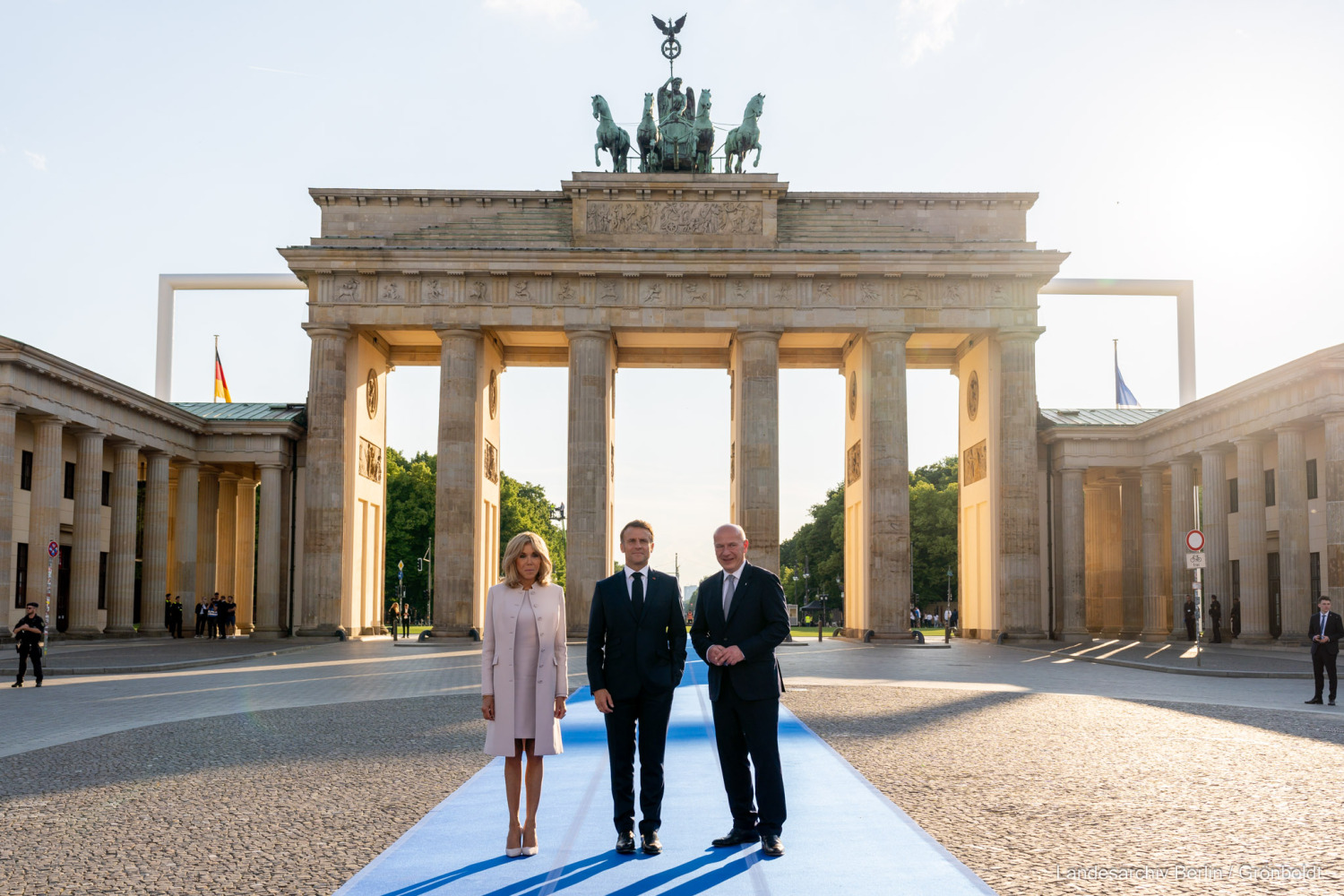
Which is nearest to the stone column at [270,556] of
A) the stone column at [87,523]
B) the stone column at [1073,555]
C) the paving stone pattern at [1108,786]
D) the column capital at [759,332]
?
the stone column at [87,523]

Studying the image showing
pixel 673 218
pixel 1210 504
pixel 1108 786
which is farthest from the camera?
pixel 673 218

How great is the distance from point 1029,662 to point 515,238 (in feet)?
78.7

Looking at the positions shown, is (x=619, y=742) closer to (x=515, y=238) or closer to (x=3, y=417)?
(x=3, y=417)

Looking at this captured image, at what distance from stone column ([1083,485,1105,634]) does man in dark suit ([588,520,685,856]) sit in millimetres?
44849

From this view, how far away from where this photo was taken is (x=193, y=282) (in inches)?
2411

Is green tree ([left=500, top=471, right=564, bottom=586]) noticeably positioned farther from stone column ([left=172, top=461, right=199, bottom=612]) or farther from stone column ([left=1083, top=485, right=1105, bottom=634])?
stone column ([left=1083, top=485, right=1105, bottom=634])

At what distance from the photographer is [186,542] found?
4869cm

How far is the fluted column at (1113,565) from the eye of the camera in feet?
162

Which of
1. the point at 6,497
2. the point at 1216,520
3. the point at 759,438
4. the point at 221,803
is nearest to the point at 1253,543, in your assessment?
the point at 1216,520

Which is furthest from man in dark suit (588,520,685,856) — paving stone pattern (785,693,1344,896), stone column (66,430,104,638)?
stone column (66,430,104,638)

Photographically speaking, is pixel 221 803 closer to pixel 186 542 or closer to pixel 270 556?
pixel 270 556

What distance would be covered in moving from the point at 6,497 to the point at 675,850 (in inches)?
1334

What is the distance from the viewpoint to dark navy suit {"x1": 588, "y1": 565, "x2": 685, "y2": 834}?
8.19 meters

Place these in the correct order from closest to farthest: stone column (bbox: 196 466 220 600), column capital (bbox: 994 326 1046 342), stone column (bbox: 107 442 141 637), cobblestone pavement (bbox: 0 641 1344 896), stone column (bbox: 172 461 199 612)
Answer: cobblestone pavement (bbox: 0 641 1344 896)
stone column (bbox: 107 442 141 637)
column capital (bbox: 994 326 1046 342)
stone column (bbox: 172 461 199 612)
stone column (bbox: 196 466 220 600)
